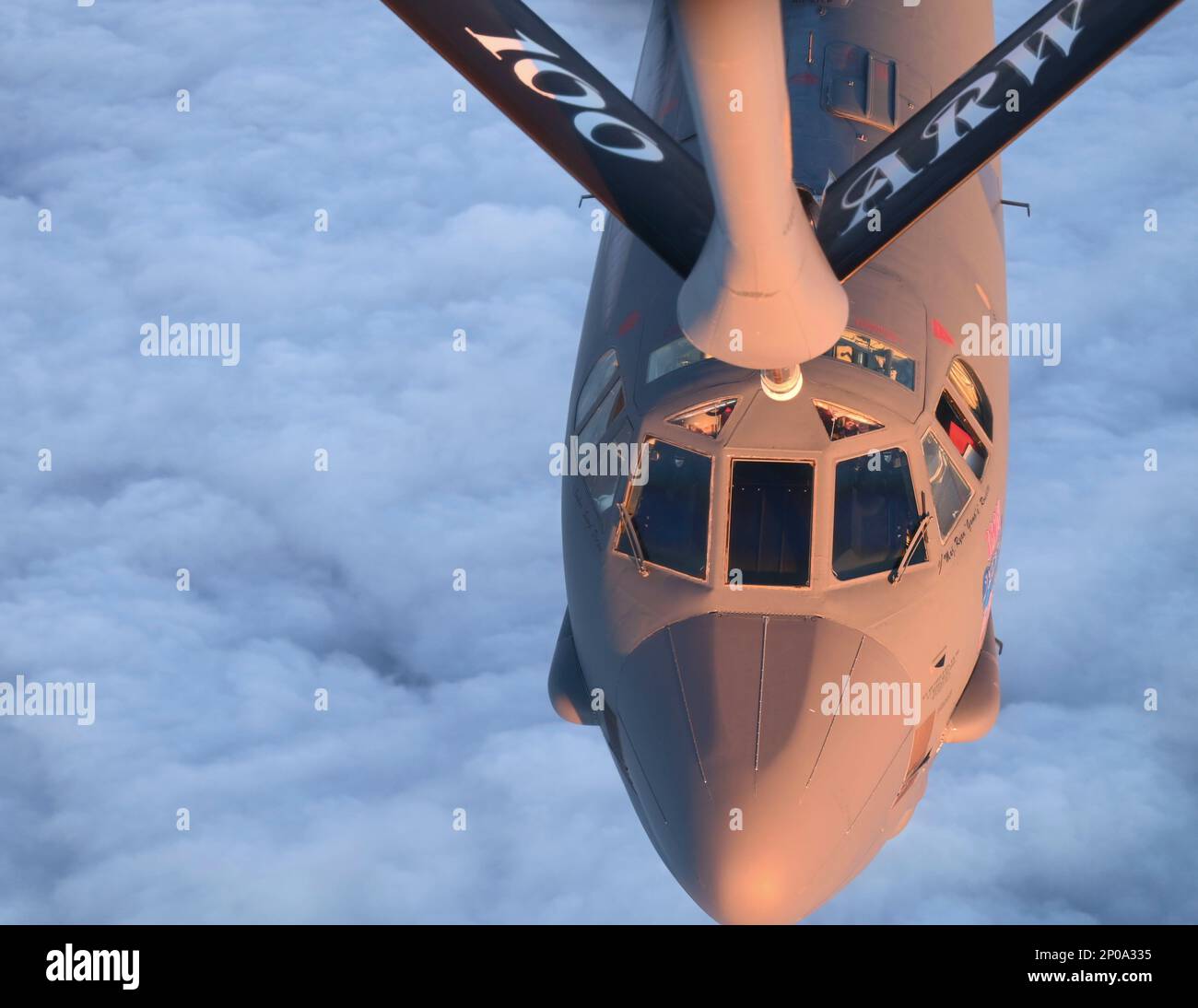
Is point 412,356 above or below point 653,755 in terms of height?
above

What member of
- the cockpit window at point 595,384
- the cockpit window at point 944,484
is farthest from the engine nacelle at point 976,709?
the cockpit window at point 595,384

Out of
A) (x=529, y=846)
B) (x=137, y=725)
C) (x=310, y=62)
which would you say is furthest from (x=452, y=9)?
(x=310, y=62)

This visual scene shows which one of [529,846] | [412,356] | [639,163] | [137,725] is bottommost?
[529,846]

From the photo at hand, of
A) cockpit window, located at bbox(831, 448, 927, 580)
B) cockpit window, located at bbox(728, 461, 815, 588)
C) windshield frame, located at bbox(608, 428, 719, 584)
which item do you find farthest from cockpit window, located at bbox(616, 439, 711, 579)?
A: cockpit window, located at bbox(831, 448, 927, 580)

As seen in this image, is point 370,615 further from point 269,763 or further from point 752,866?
point 752,866

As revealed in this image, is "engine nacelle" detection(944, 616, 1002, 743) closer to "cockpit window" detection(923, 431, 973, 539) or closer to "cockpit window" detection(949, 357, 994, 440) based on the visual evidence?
"cockpit window" detection(923, 431, 973, 539)

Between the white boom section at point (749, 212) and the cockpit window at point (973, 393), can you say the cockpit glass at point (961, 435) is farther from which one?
the white boom section at point (749, 212)
